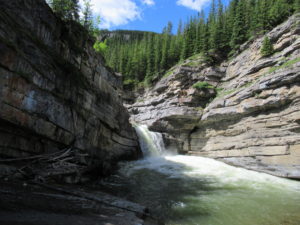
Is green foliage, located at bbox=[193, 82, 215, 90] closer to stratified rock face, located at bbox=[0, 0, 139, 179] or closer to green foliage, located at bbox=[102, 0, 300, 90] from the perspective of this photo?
green foliage, located at bbox=[102, 0, 300, 90]

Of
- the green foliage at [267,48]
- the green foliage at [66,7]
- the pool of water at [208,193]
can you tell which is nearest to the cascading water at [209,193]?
the pool of water at [208,193]

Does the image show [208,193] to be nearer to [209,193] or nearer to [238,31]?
[209,193]

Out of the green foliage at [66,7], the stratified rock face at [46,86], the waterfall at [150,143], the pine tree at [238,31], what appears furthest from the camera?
the pine tree at [238,31]

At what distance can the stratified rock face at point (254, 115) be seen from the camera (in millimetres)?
17625

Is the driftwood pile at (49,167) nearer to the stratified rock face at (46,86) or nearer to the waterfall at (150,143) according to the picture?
the stratified rock face at (46,86)

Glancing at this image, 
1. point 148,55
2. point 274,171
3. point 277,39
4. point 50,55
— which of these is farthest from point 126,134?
point 148,55

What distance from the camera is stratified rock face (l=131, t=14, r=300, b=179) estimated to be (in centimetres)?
1762

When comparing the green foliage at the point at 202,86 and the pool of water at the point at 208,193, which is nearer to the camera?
the pool of water at the point at 208,193

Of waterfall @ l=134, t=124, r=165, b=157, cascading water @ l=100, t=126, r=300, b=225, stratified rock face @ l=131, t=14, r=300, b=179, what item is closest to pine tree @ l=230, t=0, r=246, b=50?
stratified rock face @ l=131, t=14, r=300, b=179

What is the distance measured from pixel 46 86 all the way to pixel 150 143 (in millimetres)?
17144

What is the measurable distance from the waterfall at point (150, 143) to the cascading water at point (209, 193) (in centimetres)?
406

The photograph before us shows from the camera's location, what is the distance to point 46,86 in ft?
A: 35.3

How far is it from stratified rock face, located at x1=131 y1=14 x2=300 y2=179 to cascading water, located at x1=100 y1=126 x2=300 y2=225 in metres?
2.18

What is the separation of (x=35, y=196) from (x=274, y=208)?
33.2 feet
